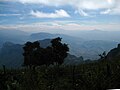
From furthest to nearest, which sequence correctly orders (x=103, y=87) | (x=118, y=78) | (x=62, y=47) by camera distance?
1. (x=62, y=47)
2. (x=118, y=78)
3. (x=103, y=87)

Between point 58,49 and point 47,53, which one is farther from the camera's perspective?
point 58,49

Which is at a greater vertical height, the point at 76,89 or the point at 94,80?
the point at 94,80

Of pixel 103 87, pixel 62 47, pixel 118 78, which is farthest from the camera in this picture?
pixel 62 47

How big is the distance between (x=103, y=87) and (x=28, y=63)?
5986 cm

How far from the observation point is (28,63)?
7338 cm

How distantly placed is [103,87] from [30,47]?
58632 mm

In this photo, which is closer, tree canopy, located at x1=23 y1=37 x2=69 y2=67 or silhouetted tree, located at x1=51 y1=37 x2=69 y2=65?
silhouetted tree, located at x1=51 y1=37 x2=69 y2=65

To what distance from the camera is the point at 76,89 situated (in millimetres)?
18500

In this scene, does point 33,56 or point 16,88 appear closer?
point 16,88

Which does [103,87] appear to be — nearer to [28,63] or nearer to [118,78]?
[118,78]

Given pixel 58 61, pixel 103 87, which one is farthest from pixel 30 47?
pixel 103 87

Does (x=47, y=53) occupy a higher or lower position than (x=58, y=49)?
lower

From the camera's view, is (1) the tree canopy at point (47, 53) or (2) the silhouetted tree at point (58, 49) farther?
(1) the tree canopy at point (47, 53)

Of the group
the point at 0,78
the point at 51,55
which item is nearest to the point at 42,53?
the point at 51,55
